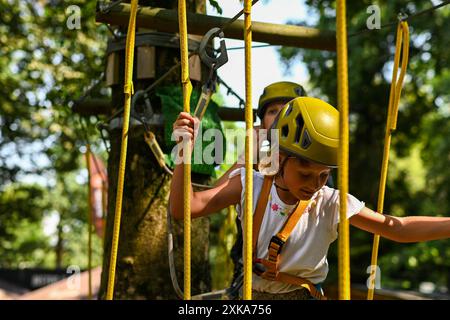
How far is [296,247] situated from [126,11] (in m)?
1.37

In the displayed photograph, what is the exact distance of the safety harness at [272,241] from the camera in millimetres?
2400

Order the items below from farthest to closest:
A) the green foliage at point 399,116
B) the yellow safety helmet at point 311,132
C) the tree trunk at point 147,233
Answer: the green foliage at point 399,116 → the tree trunk at point 147,233 → the yellow safety helmet at point 311,132

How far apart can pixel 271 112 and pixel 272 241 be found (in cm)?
148

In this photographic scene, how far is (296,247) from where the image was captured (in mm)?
2484

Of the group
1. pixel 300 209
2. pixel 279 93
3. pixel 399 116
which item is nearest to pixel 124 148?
pixel 300 209

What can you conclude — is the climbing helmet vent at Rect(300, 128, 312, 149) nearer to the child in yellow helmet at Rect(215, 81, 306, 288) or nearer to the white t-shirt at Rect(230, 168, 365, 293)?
the white t-shirt at Rect(230, 168, 365, 293)

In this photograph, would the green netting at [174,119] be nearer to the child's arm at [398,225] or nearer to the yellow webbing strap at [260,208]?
the yellow webbing strap at [260,208]

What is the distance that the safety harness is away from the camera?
7.88 ft

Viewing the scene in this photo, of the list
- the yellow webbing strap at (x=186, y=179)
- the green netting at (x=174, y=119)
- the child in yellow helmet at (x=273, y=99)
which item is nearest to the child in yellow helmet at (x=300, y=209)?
the yellow webbing strap at (x=186, y=179)

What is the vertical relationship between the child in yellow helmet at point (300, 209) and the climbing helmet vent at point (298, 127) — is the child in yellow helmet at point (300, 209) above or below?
below

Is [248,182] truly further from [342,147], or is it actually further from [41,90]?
[41,90]
